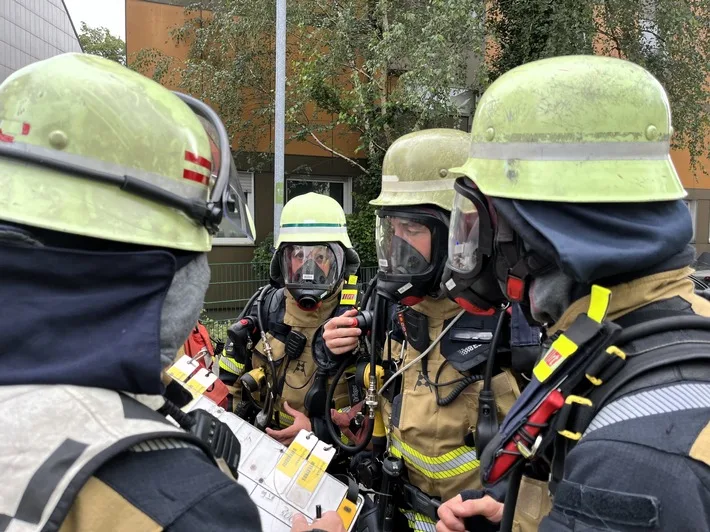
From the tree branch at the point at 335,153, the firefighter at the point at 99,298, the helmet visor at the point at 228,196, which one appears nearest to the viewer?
the firefighter at the point at 99,298

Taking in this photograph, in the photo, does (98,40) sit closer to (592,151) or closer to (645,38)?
(645,38)

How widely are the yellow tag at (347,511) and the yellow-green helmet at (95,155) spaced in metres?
1.40

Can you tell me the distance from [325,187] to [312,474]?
12.3 meters

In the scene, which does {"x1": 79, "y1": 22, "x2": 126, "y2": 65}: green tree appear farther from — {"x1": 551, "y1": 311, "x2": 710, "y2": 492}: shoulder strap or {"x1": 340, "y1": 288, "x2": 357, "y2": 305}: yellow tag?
{"x1": 551, "y1": 311, "x2": 710, "y2": 492}: shoulder strap

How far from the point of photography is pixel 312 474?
2.16m

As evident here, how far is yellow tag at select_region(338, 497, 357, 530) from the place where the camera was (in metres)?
2.13

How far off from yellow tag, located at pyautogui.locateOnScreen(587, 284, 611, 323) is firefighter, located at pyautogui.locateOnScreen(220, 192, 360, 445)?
7.77ft

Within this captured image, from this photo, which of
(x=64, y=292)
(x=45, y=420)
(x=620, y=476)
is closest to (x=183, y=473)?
(x=45, y=420)

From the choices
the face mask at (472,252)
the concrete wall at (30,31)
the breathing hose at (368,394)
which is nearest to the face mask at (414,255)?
the breathing hose at (368,394)

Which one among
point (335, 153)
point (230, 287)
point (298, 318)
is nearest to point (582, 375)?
point (298, 318)

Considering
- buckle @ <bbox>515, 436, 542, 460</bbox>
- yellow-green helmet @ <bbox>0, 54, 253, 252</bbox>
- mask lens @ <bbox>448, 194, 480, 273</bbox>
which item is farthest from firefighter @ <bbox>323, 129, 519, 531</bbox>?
yellow-green helmet @ <bbox>0, 54, 253, 252</bbox>

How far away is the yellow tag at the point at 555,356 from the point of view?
119 cm

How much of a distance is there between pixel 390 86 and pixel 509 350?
11.2 m

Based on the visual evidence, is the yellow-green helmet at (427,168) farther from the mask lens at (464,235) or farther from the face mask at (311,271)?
the face mask at (311,271)
